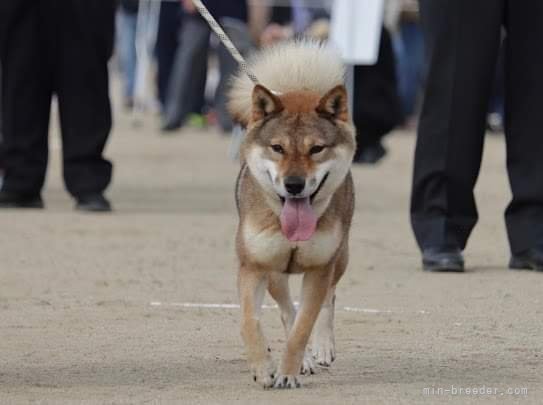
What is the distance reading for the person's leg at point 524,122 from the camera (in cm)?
825

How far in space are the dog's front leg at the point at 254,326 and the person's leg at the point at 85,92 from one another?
4750 millimetres

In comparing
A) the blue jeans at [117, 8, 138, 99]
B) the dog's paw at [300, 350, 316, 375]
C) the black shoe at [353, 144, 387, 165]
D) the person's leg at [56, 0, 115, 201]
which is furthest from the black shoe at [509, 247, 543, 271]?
the blue jeans at [117, 8, 138, 99]

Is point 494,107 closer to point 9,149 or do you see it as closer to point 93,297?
point 9,149

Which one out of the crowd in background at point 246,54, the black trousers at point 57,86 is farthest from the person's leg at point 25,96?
the crowd in background at point 246,54

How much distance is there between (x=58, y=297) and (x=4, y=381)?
1.91 metres

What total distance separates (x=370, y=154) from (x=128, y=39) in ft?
26.8

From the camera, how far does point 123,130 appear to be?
19531 mm

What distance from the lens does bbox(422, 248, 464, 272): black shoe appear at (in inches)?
328

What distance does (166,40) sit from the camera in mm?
21188

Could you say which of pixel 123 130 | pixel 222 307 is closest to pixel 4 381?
pixel 222 307

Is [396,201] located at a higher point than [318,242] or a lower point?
lower

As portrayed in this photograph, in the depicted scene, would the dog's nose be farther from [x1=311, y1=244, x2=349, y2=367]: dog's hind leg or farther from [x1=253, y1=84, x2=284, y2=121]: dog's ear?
[x1=311, y1=244, x2=349, y2=367]: dog's hind leg

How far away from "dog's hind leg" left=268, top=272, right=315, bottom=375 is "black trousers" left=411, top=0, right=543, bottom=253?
198 centimetres

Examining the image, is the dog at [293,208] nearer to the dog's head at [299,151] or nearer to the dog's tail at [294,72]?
the dog's head at [299,151]
